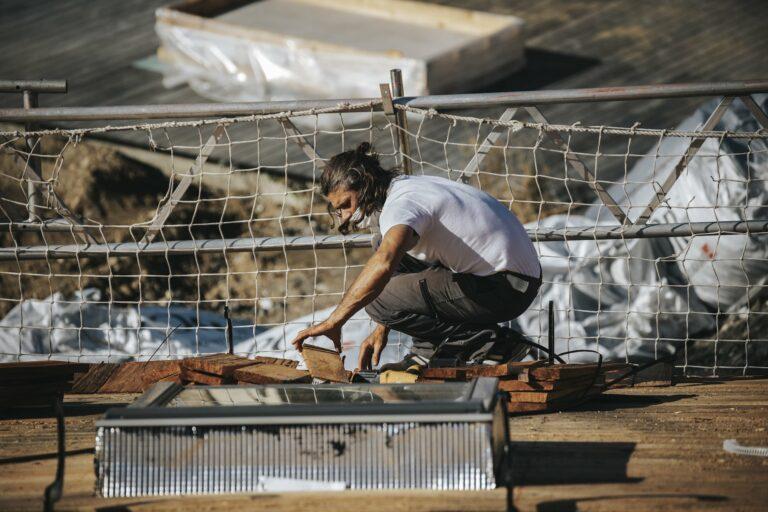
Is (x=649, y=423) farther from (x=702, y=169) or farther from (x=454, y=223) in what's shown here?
(x=702, y=169)

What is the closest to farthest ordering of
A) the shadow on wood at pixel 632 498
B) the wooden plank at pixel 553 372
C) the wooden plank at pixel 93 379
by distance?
the shadow on wood at pixel 632 498
the wooden plank at pixel 553 372
the wooden plank at pixel 93 379

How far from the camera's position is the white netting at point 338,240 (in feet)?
19.9

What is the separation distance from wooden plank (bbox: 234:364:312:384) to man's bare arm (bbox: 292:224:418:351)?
0.97ft

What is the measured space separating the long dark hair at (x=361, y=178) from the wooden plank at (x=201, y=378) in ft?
3.24

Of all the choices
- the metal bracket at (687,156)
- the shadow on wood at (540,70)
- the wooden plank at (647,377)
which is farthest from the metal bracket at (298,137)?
the shadow on wood at (540,70)

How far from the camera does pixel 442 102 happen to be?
5.76 m

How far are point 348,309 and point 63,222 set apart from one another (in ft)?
8.12

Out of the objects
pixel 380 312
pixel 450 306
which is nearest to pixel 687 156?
pixel 450 306

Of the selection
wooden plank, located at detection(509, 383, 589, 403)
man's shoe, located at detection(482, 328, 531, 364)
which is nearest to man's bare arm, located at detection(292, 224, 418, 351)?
wooden plank, located at detection(509, 383, 589, 403)

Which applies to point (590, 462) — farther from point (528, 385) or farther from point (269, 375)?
point (269, 375)

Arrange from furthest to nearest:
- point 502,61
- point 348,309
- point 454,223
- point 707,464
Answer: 1. point 502,61
2. point 454,223
3. point 348,309
4. point 707,464

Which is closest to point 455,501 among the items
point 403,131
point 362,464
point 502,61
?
point 362,464

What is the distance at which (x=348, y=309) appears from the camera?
464 centimetres

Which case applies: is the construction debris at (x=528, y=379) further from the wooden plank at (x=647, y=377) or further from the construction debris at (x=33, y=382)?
the construction debris at (x=33, y=382)
